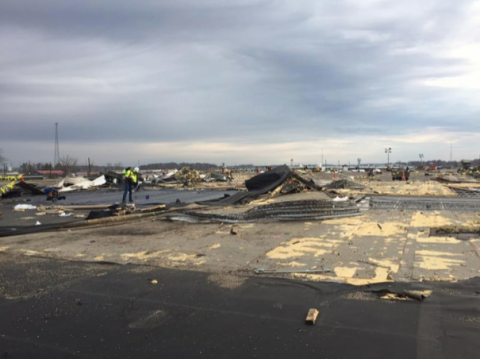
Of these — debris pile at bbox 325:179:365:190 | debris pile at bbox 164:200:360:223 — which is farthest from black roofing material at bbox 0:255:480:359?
debris pile at bbox 325:179:365:190

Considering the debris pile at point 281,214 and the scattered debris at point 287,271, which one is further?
the debris pile at point 281,214

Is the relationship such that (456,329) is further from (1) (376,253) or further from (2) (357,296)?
(1) (376,253)

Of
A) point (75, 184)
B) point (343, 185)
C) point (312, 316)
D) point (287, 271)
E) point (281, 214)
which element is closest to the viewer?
point (312, 316)

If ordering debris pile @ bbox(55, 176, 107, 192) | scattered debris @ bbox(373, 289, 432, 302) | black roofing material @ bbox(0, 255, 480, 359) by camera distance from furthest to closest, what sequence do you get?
debris pile @ bbox(55, 176, 107, 192)
scattered debris @ bbox(373, 289, 432, 302)
black roofing material @ bbox(0, 255, 480, 359)

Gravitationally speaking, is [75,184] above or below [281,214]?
below

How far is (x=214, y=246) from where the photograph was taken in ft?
24.0

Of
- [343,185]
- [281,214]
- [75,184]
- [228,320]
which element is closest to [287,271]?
[228,320]

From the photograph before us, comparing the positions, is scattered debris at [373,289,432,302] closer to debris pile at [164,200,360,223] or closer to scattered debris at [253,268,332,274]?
scattered debris at [253,268,332,274]

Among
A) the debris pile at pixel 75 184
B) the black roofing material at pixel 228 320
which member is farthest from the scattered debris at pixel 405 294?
the debris pile at pixel 75 184

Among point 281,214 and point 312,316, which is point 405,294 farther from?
point 281,214

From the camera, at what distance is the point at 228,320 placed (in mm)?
3797

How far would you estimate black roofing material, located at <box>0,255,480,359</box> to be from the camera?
3.19 metres

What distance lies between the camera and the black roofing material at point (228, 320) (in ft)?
10.5

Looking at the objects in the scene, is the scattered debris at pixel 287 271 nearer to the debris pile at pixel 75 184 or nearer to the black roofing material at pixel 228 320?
the black roofing material at pixel 228 320
